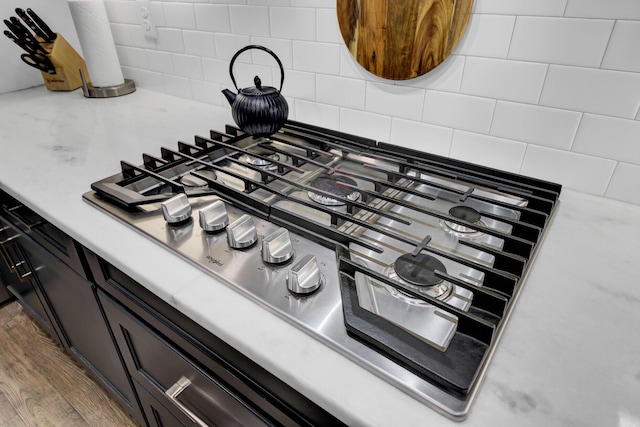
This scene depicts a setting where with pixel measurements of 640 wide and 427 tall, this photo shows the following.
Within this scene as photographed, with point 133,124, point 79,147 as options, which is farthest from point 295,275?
point 133,124

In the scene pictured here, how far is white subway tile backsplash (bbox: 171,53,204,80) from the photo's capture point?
1395 mm

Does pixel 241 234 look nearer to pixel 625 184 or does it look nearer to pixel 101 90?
pixel 625 184

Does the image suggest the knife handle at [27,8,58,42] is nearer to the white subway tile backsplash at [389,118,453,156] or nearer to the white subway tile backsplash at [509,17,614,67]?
the white subway tile backsplash at [389,118,453,156]

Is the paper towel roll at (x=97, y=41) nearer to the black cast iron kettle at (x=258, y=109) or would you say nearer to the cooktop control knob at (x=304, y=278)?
the black cast iron kettle at (x=258, y=109)

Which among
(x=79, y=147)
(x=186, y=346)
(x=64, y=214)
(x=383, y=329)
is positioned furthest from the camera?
(x=79, y=147)

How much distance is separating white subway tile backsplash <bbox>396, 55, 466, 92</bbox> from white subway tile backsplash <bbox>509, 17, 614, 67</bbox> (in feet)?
0.37

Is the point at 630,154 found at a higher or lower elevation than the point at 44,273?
higher

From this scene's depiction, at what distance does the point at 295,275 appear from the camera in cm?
56

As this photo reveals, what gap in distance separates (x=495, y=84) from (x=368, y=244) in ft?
1.74

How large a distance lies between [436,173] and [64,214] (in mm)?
790

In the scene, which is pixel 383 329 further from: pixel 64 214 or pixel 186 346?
pixel 64 214

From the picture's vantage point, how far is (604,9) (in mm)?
710

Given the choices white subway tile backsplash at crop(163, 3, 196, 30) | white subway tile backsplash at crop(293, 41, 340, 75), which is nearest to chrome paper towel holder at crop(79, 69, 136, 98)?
white subway tile backsplash at crop(163, 3, 196, 30)

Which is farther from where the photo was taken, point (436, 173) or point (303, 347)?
point (436, 173)
